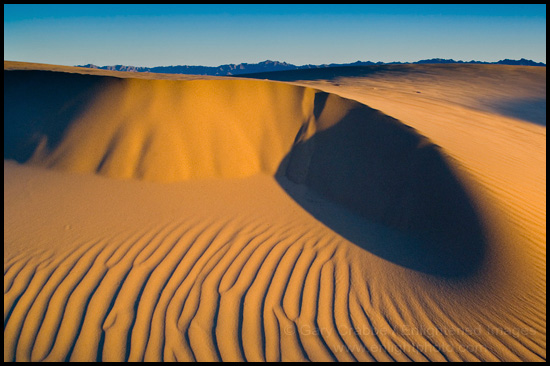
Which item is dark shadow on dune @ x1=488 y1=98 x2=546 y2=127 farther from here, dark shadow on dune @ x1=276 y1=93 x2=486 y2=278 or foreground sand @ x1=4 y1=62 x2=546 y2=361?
dark shadow on dune @ x1=276 y1=93 x2=486 y2=278

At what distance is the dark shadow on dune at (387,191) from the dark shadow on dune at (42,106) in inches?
179

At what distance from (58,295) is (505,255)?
15.7 feet

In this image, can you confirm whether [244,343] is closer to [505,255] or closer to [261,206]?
[261,206]

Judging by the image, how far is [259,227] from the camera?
456 centimetres

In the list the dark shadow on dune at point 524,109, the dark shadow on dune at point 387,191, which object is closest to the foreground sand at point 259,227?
the dark shadow on dune at point 387,191

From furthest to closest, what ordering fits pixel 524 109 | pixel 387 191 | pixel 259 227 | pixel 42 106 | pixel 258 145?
pixel 524 109 → pixel 42 106 → pixel 258 145 → pixel 387 191 → pixel 259 227

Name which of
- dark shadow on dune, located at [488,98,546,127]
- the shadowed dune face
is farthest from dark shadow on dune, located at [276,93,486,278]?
dark shadow on dune, located at [488,98,546,127]

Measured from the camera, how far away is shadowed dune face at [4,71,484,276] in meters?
4.39

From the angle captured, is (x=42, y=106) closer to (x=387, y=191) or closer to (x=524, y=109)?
(x=387, y=191)

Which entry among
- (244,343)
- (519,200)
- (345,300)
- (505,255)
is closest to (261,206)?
(345,300)

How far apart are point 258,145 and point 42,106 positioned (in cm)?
501

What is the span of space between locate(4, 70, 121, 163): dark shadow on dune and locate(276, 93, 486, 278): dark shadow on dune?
4559 millimetres

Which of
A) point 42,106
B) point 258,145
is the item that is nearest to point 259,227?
point 258,145

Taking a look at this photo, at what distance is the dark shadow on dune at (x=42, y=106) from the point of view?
661 centimetres
